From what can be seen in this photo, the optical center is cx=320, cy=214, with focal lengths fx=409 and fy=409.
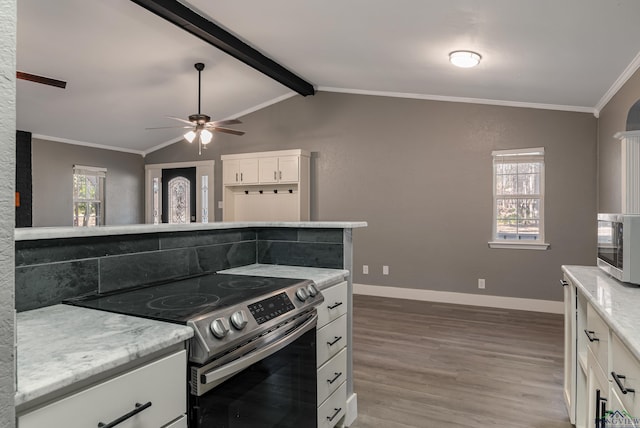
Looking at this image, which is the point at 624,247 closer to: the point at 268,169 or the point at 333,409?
the point at 333,409

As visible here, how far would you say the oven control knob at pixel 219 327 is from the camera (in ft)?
4.02

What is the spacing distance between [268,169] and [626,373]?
18.5 ft

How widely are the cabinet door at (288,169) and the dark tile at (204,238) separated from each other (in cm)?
372

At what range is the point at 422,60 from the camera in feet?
13.3

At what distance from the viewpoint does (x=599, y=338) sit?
158 centimetres

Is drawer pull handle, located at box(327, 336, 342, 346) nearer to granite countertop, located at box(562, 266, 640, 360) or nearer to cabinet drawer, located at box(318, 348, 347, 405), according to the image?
cabinet drawer, located at box(318, 348, 347, 405)

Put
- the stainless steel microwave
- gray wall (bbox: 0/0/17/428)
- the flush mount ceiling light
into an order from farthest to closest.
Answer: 1. the flush mount ceiling light
2. the stainless steel microwave
3. gray wall (bbox: 0/0/17/428)

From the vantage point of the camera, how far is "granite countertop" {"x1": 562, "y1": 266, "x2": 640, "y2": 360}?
3.93 ft

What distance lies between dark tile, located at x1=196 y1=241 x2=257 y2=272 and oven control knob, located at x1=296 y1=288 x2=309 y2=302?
648mm

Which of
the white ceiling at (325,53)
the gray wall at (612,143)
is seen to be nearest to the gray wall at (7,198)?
the white ceiling at (325,53)

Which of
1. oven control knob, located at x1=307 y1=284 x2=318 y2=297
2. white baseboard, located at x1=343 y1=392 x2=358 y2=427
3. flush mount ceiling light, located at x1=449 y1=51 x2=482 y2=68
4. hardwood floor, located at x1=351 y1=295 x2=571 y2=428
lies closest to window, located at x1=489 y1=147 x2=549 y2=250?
hardwood floor, located at x1=351 y1=295 x2=571 y2=428

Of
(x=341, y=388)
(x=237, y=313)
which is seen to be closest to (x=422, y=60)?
(x=341, y=388)

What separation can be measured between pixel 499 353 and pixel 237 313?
2.98 m

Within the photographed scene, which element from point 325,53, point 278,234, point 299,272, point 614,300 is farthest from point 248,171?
point 614,300
